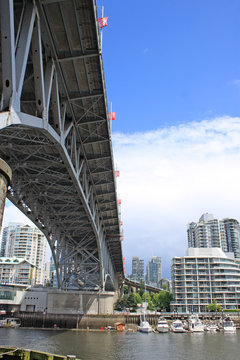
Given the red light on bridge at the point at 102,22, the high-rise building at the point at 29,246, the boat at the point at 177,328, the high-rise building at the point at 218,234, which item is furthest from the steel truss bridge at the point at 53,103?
the high-rise building at the point at 218,234

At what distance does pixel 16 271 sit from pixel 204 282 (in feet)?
235

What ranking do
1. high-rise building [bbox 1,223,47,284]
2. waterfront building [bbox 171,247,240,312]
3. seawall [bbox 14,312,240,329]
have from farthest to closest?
high-rise building [bbox 1,223,47,284] → waterfront building [bbox 171,247,240,312] → seawall [bbox 14,312,240,329]

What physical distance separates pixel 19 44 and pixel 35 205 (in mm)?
23431

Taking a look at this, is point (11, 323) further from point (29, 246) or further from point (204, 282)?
point (29, 246)

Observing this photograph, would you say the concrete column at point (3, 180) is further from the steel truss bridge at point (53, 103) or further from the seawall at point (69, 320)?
the seawall at point (69, 320)

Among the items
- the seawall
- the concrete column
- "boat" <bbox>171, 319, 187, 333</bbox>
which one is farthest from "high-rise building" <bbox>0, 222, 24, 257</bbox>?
the concrete column

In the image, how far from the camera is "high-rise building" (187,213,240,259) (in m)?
163

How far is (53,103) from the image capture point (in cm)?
1709

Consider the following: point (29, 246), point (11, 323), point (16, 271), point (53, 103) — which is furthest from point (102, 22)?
point (29, 246)

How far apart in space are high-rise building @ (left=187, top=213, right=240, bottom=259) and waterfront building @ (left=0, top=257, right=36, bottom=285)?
8581 cm

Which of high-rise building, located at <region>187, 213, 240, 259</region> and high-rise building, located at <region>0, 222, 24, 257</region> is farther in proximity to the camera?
high-rise building, located at <region>0, 222, 24, 257</region>

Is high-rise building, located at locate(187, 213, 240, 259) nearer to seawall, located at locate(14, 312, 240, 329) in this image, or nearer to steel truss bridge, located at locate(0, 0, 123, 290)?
seawall, located at locate(14, 312, 240, 329)

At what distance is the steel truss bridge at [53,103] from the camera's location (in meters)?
11.5

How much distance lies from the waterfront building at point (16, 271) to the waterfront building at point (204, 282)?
59.3m
